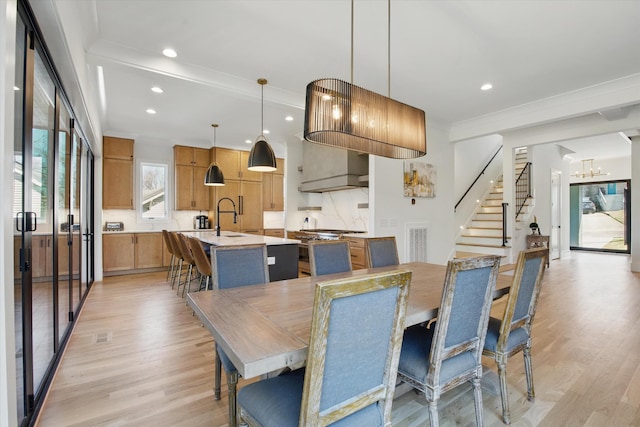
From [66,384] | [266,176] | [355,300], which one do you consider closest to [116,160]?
[266,176]

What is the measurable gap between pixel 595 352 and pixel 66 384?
4.14m

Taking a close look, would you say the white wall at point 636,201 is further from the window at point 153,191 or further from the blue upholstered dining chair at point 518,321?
the window at point 153,191

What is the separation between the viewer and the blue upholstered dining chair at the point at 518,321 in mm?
1758

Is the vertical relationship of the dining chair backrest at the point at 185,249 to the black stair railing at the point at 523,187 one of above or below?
below

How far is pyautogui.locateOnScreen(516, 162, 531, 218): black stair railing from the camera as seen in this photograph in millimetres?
7145

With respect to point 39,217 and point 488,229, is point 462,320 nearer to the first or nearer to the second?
point 39,217

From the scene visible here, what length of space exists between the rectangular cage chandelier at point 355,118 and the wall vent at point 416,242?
2.87 metres

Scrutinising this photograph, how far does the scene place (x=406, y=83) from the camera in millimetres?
3848

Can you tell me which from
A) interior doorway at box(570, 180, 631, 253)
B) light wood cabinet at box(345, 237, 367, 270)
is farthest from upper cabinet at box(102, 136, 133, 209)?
interior doorway at box(570, 180, 631, 253)

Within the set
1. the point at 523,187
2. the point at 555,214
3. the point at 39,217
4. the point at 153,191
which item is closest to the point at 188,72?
the point at 39,217

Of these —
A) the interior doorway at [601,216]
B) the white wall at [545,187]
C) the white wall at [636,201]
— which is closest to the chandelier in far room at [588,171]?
the interior doorway at [601,216]

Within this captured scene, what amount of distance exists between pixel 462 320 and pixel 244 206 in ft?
20.0

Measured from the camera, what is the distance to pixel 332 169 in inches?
222

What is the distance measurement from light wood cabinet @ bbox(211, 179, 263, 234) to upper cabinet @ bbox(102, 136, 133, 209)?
1.65 m
